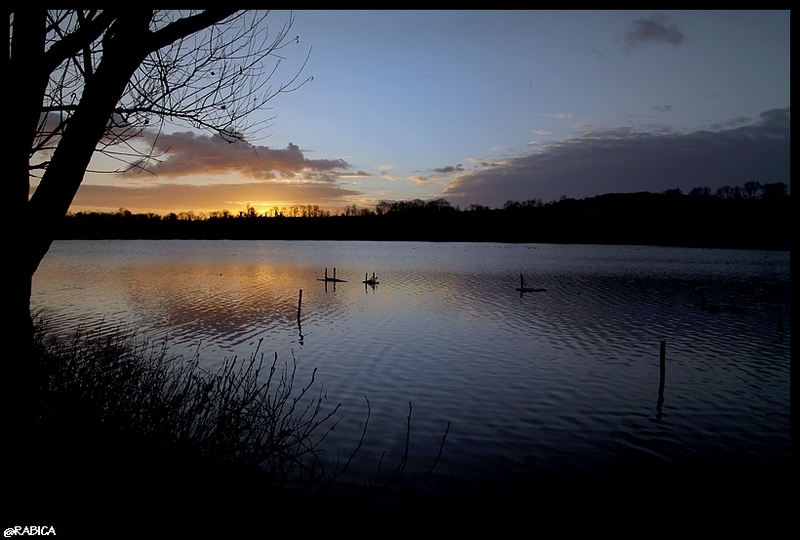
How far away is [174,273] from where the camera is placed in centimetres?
6016

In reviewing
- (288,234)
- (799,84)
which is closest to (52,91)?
(799,84)

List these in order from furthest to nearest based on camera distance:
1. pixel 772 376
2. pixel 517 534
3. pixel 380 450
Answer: pixel 772 376 < pixel 380 450 < pixel 517 534

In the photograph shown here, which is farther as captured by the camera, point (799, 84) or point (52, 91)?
point (52, 91)

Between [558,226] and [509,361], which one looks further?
[558,226]

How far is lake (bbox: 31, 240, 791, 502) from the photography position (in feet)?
42.2

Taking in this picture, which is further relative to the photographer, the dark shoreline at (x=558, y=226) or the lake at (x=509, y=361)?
the dark shoreline at (x=558, y=226)

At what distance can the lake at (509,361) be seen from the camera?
42.2 feet

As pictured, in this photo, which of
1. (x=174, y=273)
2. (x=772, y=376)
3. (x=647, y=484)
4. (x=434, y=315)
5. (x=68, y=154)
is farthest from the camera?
(x=174, y=273)

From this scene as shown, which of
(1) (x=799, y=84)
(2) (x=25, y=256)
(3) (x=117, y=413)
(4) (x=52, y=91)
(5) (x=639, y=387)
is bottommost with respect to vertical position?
(5) (x=639, y=387)

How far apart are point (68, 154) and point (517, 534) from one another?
329 inches

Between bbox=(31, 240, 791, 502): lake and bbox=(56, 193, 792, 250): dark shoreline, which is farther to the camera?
bbox=(56, 193, 792, 250): dark shoreline

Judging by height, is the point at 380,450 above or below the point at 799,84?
below

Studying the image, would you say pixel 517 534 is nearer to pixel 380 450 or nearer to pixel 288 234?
pixel 380 450

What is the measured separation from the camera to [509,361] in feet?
73.5
